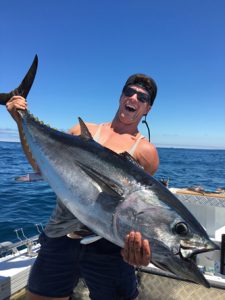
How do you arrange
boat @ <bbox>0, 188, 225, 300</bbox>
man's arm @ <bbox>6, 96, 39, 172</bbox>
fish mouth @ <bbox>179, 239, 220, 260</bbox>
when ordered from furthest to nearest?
boat @ <bbox>0, 188, 225, 300</bbox> < man's arm @ <bbox>6, 96, 39, 172</bbox> < fish mouth @ <bbox>179, 239, 220, 260</bbox>

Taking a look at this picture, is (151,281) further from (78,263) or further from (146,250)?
(146,250)

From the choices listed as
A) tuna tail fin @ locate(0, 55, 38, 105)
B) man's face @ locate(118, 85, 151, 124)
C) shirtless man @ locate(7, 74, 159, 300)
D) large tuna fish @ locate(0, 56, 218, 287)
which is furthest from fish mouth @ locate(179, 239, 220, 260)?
tuna tail fin @ locate(0, 55, 38, 105)

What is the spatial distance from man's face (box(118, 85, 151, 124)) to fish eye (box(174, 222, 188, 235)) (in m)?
1.36

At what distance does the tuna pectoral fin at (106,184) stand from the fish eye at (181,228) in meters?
0.41

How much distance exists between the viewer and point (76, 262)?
269cm

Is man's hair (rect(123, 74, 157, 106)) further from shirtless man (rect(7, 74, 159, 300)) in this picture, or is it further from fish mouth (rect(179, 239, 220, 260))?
fish mouth (rect(179, 239, 220, 260))

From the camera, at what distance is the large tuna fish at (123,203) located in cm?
194

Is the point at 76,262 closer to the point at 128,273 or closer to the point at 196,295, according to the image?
the point at 128,273

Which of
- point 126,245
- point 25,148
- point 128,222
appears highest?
point 25,148

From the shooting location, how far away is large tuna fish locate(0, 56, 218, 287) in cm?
194

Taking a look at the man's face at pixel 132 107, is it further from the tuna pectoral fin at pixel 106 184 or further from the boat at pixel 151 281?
the boat at pixel 151 281

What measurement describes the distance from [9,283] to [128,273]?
205 centimetres

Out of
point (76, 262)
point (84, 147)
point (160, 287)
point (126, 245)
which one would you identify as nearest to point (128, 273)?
point (76, 262)

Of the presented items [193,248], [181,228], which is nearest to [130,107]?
[181,228]
